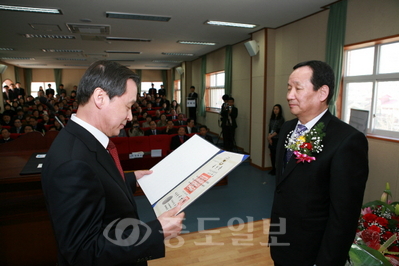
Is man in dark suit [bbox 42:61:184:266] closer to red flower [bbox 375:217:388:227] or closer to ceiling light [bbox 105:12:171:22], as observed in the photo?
red flower [bbox 375:217:388:227]

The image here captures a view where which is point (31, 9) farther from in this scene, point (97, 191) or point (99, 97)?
point (97, 191)

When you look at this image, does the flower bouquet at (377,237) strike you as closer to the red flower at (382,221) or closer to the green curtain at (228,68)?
the red flower at (382,221)

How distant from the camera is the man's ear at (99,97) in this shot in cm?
91

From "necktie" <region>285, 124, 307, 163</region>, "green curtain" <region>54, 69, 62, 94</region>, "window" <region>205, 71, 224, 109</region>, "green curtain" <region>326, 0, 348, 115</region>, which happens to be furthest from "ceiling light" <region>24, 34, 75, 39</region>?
"green curtain" <region>54, 69, 62, 94</region>

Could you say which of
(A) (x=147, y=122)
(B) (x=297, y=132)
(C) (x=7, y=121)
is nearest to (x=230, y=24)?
(A) (x=147, y=122)

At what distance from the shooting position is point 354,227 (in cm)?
122

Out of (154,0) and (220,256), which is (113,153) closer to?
(220,256)

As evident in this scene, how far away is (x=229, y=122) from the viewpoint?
7504mm

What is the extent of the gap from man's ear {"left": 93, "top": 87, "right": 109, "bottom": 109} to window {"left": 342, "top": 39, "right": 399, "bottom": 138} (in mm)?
4076

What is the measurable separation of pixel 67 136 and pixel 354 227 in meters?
1.31

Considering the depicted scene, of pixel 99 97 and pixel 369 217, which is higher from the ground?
pixel 99 97

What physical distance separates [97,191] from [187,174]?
15.6 inches

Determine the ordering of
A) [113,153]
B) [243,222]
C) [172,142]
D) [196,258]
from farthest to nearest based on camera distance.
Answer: [172,142], [243,222], [196,258], [113,153]

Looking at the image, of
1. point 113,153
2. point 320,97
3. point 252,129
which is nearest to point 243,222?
point 320,97
